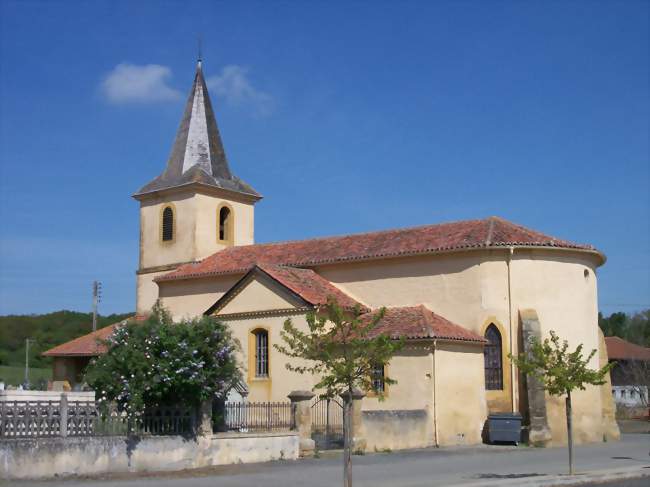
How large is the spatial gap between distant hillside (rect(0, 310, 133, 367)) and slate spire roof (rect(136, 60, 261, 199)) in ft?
140

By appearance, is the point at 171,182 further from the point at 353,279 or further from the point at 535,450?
the point at 535,450

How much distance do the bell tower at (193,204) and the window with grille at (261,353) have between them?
9.42 meters

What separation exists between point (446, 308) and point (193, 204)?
1475cm

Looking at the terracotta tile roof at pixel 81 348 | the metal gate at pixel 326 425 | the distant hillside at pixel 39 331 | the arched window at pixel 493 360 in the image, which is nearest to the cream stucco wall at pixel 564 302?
the arched window at pixel 493 360

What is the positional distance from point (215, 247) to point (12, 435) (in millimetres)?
24269

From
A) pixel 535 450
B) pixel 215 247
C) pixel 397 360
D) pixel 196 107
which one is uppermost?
pixel 196 107

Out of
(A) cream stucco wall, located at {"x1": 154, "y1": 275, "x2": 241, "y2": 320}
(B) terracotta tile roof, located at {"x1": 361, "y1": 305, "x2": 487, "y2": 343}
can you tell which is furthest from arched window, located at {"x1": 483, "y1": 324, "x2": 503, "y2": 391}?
(A) cream stucco wall, located at {"x1": 154, "y1": 275, "x2": 241, "y2": 320}

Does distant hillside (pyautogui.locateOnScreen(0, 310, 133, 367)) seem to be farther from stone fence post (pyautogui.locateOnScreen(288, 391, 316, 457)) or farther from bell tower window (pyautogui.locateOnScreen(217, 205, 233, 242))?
stone fence post (pyautogui.locateOnScreen(288, 391, 316, 457))

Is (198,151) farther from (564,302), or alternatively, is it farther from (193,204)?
(564,302)

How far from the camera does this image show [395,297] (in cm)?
Answer: 3406

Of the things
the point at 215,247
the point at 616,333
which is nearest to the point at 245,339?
the point at 215,247

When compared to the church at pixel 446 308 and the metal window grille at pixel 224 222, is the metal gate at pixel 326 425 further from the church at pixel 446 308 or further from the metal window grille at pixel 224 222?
the metal window grille at pixel 224 222

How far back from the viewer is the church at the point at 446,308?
30.0 m

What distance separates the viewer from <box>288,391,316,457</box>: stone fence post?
2448 centimetres
